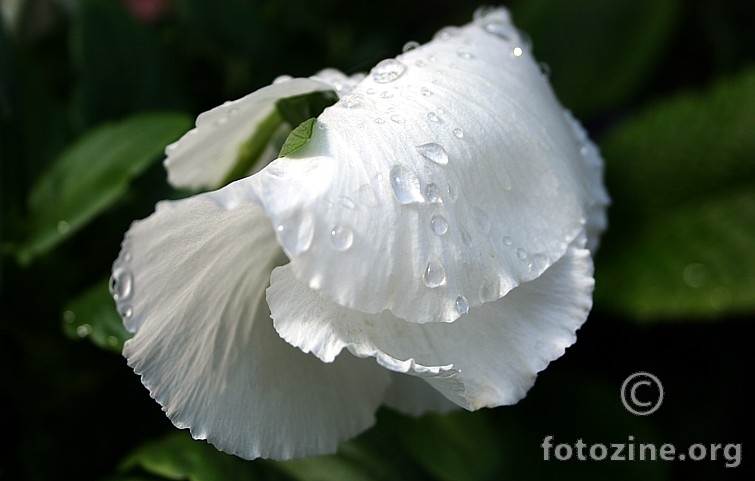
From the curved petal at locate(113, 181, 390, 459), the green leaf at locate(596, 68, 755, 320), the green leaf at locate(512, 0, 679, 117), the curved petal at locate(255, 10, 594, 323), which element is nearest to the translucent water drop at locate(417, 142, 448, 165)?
the curved petal at locate(255, 10, 594, 323)

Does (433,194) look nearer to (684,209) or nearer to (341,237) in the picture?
(341,237)

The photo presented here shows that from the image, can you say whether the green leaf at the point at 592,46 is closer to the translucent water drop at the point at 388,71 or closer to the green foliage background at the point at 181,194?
the green foliage background at the point at 181,194

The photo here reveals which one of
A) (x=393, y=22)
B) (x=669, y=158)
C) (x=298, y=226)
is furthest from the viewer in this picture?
(x=393, y=22)

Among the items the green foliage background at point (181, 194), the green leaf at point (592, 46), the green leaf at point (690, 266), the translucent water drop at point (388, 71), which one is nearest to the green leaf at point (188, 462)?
the green foliage background at point (181, 194)

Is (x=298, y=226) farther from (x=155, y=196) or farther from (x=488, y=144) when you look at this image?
(x=155, y=196)

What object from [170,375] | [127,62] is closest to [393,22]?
[127,62]

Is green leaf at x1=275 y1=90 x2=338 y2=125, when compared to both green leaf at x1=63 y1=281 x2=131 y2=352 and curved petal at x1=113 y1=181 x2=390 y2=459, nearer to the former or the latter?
curved petal at x1=113 y1=181 x2=390 y2=459
